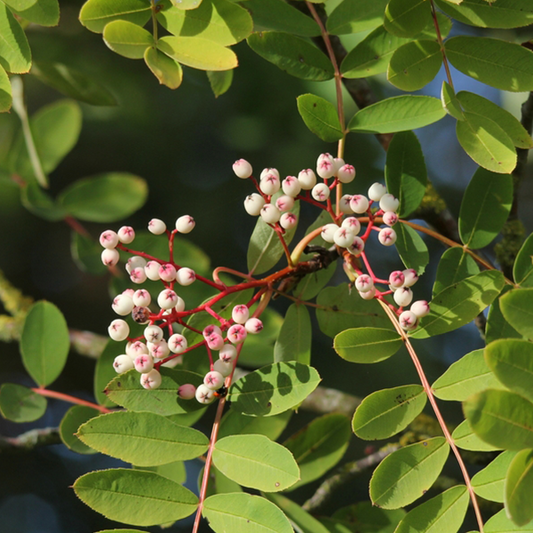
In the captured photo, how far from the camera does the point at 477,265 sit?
978mm

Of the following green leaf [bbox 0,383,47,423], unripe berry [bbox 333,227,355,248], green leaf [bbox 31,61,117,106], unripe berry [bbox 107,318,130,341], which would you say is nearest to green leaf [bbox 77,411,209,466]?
unripe berry [bbox 107,318,130,341]

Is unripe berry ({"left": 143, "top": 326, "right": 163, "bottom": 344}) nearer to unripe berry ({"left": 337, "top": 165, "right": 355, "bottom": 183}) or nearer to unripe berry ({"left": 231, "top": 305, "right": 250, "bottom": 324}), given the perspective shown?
unripe berry ({"left": 231, "top": 305, "right": 250, "bottom": 324})

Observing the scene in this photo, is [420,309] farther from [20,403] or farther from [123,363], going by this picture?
[20,403]

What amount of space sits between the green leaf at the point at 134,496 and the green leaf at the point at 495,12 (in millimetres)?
804

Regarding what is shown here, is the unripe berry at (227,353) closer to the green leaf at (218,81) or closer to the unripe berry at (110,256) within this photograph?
the unripe berry at (110,256)

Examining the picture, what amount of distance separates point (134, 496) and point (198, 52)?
626 mm

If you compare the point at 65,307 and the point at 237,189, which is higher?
the point at 237,189

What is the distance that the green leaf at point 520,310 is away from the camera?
0.67 meters

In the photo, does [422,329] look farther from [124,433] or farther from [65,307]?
[65,307]

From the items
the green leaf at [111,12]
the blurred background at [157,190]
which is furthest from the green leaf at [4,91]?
the blurred background at [157,190]

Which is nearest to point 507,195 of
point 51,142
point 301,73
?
point 301,73

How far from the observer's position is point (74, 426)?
115 cm

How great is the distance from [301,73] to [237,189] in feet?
5.44

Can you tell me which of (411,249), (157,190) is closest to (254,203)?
(411,249)
